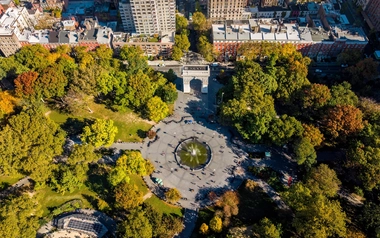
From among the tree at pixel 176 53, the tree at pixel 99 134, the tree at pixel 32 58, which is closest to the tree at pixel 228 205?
the tree at pixel 99 134

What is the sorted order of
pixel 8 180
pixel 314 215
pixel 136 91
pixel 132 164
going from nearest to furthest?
pixel 314 215 < pixel 132 164 < pixel 8 180 < pixel 136 91

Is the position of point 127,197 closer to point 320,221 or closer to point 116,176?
point 116,176

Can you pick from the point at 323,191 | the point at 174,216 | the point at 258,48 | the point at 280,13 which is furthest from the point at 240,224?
the point at 280,13

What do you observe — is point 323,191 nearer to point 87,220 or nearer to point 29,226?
point 87,220

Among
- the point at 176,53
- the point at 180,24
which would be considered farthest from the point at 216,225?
the point at 180,24

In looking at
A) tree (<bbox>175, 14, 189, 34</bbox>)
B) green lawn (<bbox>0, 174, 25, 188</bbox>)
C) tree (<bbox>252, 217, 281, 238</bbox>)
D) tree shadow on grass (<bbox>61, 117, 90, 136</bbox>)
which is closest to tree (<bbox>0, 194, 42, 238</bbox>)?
green lawn (<bbox>0, 174, 25, 188</bbox>)

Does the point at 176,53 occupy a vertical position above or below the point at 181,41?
below

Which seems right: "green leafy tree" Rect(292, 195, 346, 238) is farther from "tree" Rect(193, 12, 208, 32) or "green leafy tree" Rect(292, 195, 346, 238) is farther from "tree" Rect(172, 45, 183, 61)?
"tree" Rect(193, 12, 208, 32)
